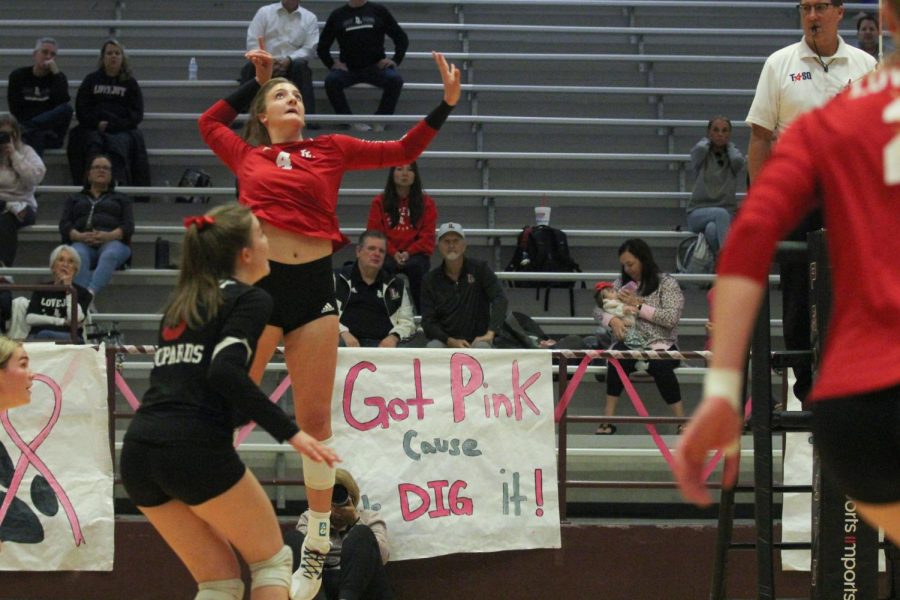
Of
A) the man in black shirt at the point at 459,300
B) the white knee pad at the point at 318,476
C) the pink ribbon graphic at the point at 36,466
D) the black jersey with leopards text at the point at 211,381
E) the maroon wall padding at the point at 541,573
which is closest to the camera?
the black jersey with leopards text at the point at 211,381

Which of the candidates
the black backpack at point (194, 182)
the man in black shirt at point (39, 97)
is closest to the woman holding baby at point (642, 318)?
the black backpack at point (194, 182)

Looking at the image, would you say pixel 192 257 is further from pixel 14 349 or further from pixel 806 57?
pixel 806 57

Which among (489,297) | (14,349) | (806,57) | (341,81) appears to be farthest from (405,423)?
(341,81)

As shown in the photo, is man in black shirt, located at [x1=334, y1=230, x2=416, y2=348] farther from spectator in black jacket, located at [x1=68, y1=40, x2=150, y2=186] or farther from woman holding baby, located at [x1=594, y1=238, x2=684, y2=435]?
spectator in black jacket, located at [x1=68, y1=40, x2=150, y2=186]

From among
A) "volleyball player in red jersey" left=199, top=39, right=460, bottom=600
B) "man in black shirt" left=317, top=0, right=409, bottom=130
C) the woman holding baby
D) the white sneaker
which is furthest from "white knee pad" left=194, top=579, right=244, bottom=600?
"man in black shirt" left=317, top=0, right=409, bottom=130

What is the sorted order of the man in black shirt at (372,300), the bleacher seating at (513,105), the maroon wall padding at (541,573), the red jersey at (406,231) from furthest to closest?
the bleacher seating at (513,105)
the red jersey at (406,231)
the man in black shirt at (372,300)
the maroon wall padding at (541,573)

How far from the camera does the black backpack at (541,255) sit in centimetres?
967

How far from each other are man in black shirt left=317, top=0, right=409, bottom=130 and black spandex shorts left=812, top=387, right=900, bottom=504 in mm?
8934

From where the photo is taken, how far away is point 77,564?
693 cm

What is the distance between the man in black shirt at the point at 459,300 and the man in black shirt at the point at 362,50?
2.73 m

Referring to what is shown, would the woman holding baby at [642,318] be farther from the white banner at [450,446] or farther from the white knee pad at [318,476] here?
the white knee pad at [318,476]

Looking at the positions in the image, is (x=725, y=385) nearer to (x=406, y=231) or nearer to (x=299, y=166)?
(x=299, y=166)

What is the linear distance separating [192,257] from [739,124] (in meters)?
7.87

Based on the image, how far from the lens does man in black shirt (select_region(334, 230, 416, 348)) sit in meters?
8.19
